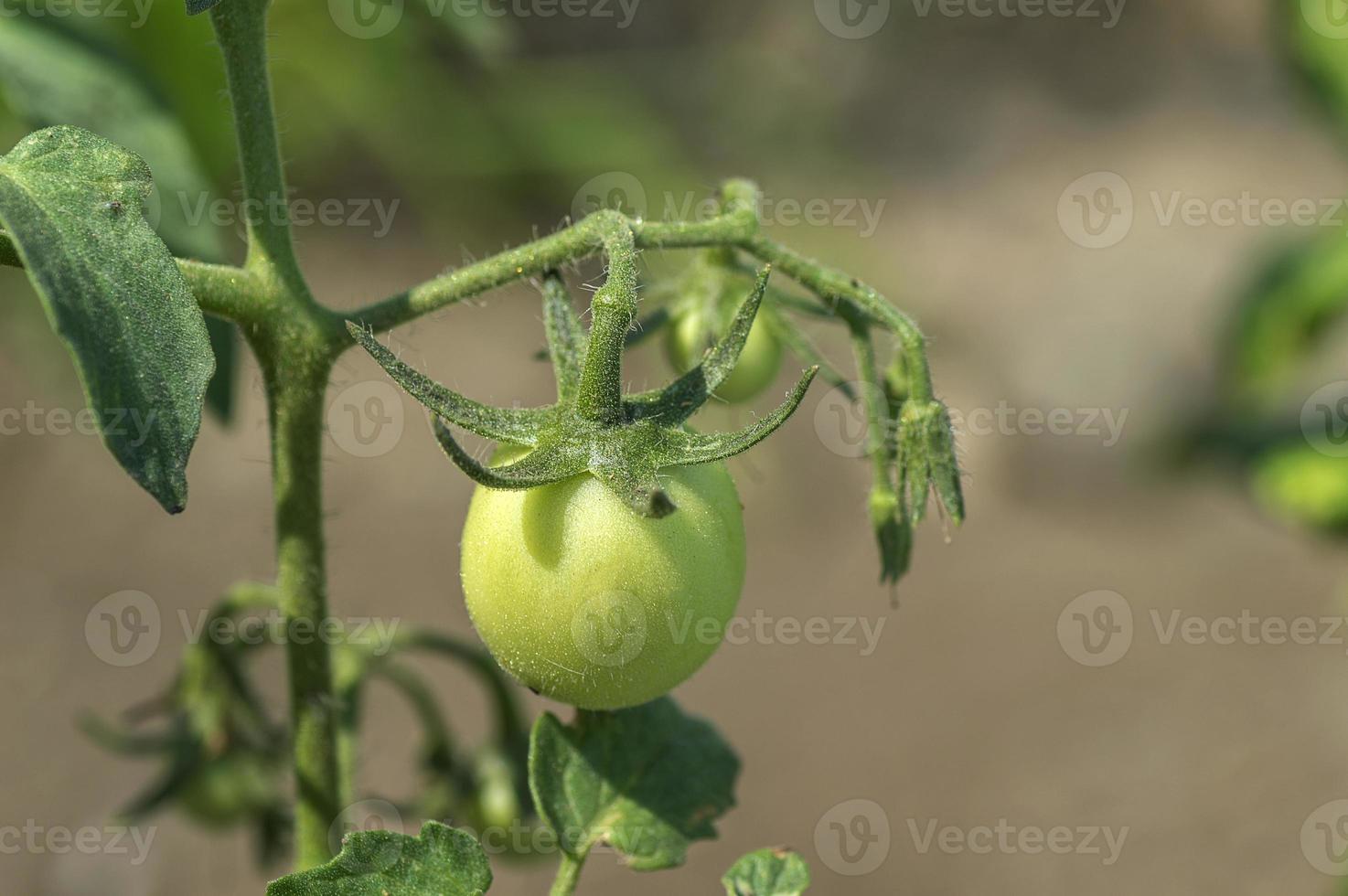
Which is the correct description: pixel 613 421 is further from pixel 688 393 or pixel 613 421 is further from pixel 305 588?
pixel 305 588

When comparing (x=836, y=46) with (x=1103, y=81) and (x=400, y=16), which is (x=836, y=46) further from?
(x=400, y=16)

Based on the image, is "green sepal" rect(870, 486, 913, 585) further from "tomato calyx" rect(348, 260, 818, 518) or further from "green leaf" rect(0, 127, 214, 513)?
"green leaf" rect(0, 127, 214, 513)

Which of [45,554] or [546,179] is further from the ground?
[546,179]

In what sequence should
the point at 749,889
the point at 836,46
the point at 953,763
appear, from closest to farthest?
the point at 749,889, the point at 953,763, the point at 836,46

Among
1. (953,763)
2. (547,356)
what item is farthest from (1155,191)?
(547,356)

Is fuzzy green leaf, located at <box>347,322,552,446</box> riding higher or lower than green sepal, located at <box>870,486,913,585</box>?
higher

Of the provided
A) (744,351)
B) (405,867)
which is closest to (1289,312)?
(744,351)

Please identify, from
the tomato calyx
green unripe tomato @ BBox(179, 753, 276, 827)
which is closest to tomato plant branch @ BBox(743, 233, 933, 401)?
the tomato calyx
